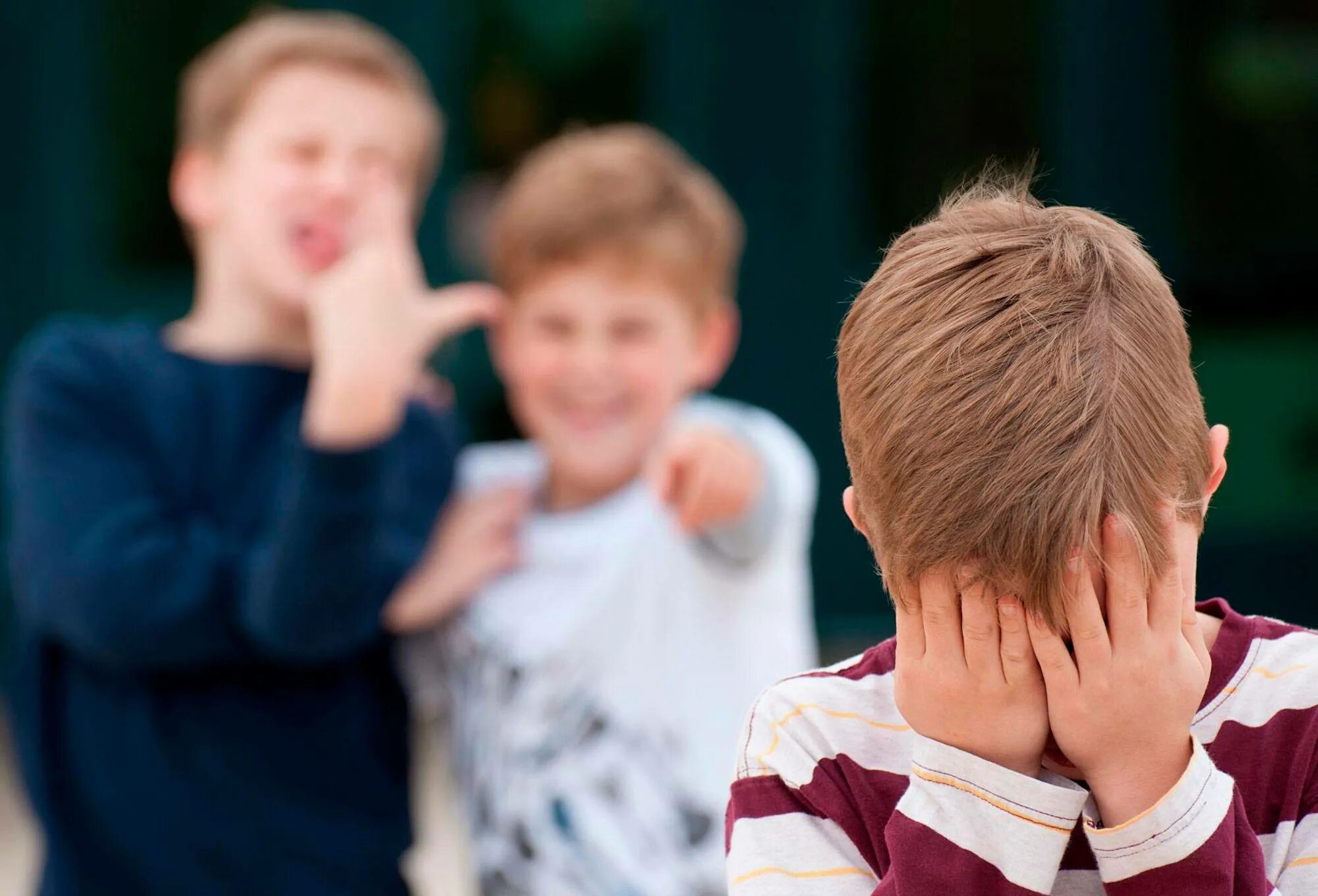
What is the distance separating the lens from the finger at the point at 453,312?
81.2 inches

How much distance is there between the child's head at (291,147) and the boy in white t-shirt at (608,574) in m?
0.25

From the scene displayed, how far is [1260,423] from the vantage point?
16.8 ft

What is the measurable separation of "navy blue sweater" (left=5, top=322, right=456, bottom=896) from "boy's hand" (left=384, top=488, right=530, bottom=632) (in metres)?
0.04

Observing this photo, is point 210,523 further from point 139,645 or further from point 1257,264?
point 1257,264

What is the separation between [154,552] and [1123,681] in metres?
1.29

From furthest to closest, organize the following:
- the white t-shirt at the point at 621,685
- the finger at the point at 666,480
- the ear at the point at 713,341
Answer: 1. the ear at the point at 713,341
2. the white t-shirt at the point at 621,685
3. the finger at the point at 666,480

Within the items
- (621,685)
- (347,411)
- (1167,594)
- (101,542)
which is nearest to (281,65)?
(347,411)

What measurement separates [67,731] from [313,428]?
555 millimetres

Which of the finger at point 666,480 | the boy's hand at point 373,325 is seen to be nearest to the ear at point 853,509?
the finger at point 666,480

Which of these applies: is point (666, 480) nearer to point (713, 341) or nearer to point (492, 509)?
point (492, 509)

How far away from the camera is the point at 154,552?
1.86 metres

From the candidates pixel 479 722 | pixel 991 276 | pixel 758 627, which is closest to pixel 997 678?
pixel 991 276

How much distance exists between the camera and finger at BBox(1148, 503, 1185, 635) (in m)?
0.97

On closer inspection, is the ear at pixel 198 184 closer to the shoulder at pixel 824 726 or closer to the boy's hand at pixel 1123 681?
the shoulder at pixel 824 726
